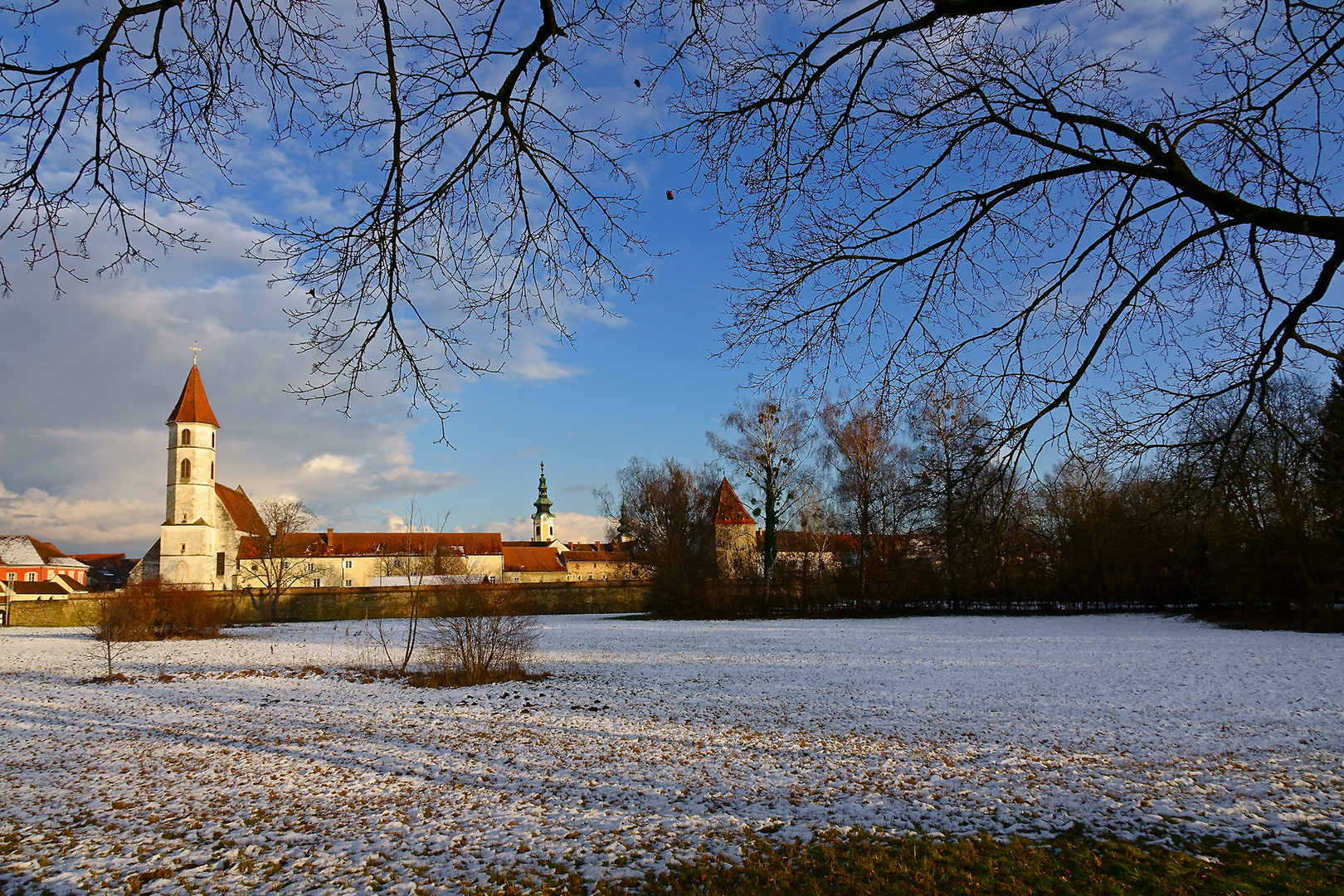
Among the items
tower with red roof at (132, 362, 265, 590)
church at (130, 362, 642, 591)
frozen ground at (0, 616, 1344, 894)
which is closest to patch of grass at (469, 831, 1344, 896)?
frozen ground at (0, 616, 1344, 894)

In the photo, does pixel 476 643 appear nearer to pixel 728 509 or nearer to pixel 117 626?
pixel 117 626

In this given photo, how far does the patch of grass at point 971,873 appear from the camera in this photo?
14.1ft

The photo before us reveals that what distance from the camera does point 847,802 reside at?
610 centimetres

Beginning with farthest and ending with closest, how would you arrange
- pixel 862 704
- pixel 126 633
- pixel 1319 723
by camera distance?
pixel 126 633 < pixel 862 704 < pixel 1319 723

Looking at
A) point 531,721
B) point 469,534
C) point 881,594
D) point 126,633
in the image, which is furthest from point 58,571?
point 531,721

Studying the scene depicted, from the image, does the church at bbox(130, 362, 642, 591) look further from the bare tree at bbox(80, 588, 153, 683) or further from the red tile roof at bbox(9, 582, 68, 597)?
the bare tree at bbox(80, 588, 153, 683)

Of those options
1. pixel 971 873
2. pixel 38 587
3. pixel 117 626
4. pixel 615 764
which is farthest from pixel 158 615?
pixel 38 587

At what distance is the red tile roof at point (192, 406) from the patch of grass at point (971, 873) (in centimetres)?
6089

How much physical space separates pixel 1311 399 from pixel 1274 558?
18.9 metres

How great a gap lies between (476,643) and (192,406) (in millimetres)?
52659

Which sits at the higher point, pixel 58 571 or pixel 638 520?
pixel 638 520

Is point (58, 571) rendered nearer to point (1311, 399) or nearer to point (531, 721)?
point (531, 721)

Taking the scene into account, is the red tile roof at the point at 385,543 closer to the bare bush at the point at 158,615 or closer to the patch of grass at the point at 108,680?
the bare bush at the point at 158,615

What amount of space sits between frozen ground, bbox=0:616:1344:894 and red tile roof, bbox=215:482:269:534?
47604mm
